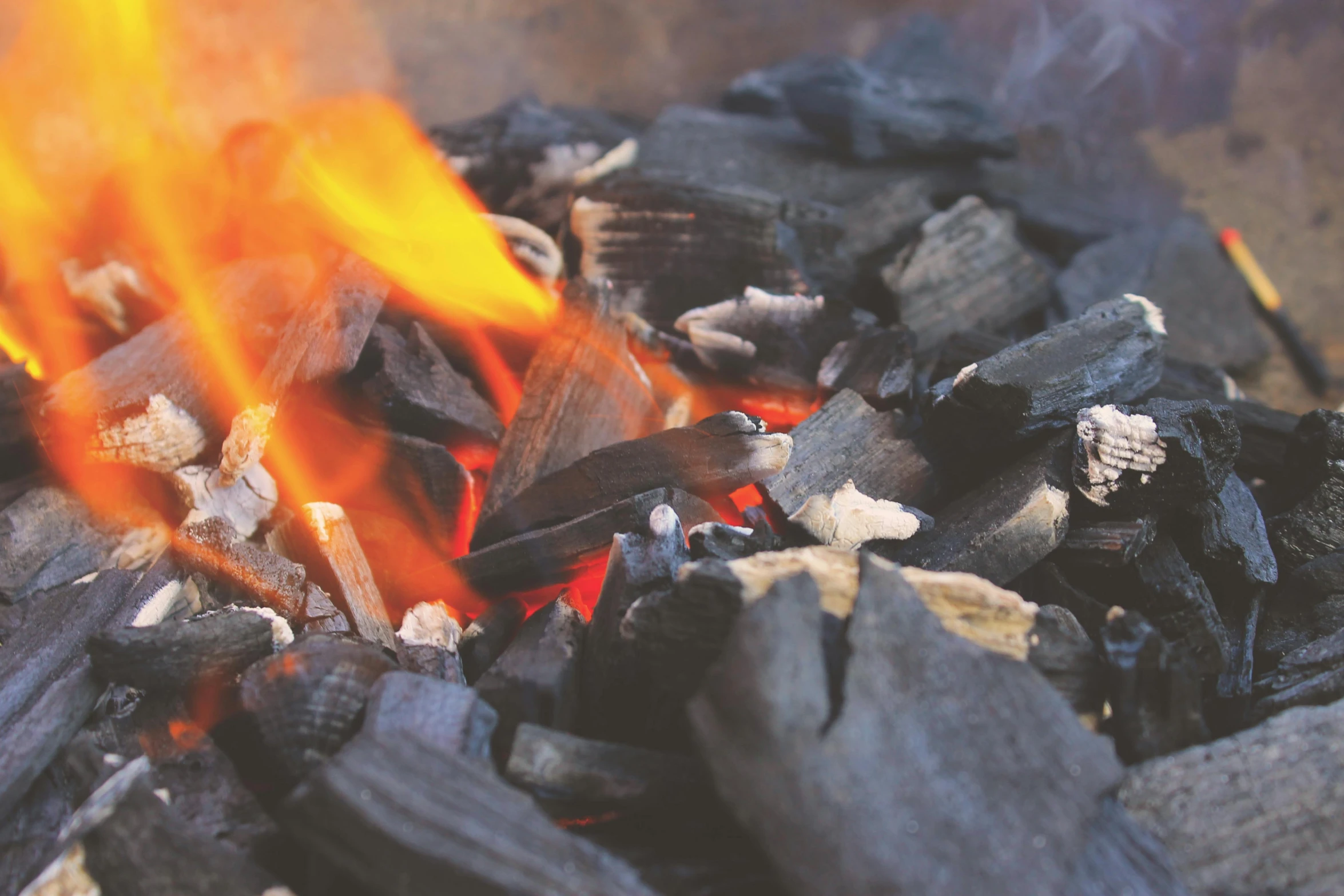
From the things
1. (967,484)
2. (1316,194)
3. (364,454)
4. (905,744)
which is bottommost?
(1316,194)

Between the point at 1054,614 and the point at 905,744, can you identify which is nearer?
the point at 905,744

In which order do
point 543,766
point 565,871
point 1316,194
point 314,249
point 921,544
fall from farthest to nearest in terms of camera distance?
1. point 1316,194
2. point 314,249
3. point 921,544
4. point 543,766
5. point 565,871

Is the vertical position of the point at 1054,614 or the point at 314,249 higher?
the point at 314,249

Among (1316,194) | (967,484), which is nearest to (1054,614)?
(967,484)

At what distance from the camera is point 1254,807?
1.21 metres

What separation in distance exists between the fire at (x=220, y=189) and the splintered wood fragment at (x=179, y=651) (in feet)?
A: 1.88

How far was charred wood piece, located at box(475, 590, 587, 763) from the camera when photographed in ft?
4.76

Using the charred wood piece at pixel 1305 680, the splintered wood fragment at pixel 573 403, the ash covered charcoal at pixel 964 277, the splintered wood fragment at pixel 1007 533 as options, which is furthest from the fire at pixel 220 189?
the charred wood piece at pixel 1305 680

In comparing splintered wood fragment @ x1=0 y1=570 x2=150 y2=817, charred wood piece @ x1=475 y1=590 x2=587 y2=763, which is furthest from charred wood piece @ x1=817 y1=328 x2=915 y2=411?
splintered wood fragment @ x1=0 y1=570 x2=150 y2=817

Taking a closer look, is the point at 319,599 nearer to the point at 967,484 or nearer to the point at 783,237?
the point at 967,484

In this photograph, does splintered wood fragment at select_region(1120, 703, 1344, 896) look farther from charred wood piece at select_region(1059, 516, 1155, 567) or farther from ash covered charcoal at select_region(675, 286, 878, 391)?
ash covered charcoal at select_region(675, 286, 878, 391)

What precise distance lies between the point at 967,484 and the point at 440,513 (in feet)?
4.01

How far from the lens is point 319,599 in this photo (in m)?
1.78

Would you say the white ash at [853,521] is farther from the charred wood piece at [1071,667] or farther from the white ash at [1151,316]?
the white ash at [1151,316]
